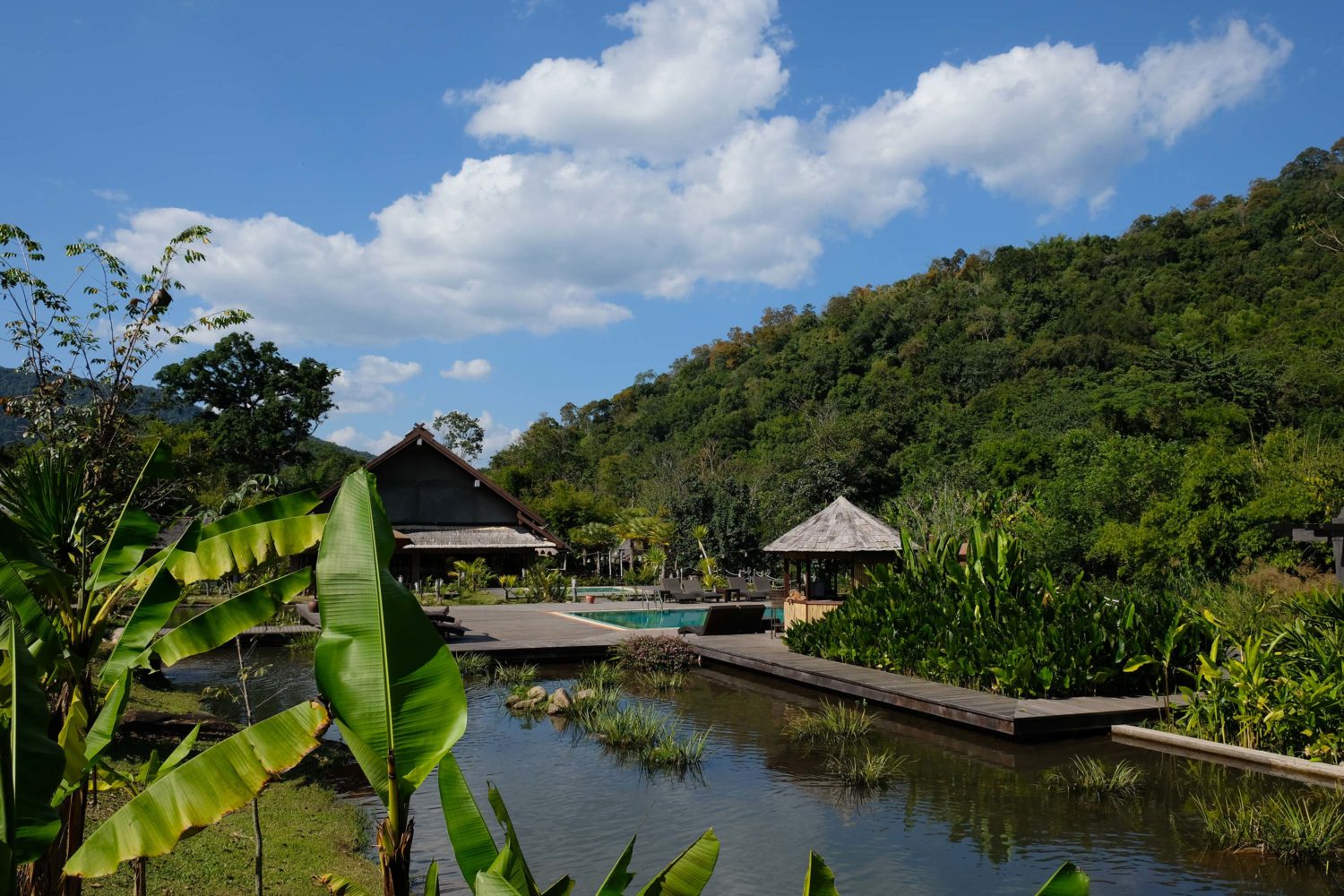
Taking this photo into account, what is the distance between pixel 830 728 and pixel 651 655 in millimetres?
5503

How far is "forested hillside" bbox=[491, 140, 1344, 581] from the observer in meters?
19.5

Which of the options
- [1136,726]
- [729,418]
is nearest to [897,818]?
[1136,726]

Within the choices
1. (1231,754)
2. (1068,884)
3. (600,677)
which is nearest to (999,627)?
(1231,754)

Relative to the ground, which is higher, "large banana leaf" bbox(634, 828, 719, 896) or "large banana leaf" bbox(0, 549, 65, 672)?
"large banana leaf" bbox(0, 549, 65, 672)

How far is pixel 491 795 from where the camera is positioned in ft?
8.29

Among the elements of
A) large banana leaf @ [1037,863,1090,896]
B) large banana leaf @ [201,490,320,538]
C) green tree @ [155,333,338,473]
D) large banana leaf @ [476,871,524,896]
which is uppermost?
green tree @ [155,333,338,473]

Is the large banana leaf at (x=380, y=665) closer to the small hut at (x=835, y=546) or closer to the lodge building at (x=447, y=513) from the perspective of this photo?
the small hut at (x=835, y=546)

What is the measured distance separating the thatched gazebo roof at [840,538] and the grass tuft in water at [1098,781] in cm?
820

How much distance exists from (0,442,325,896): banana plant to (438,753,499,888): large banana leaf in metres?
1.02

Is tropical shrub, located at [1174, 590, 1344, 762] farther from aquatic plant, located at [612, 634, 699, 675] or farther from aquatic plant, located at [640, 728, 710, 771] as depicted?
aquatic plant, located at [612, 634, 699, 675]

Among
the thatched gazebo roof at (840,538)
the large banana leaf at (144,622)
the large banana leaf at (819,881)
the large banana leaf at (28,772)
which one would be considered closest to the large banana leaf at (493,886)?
the large banana leaf at (819,881)

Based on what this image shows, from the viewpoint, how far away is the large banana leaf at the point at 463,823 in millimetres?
2371

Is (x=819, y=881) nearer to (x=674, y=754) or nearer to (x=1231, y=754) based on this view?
(x=674, y=754)

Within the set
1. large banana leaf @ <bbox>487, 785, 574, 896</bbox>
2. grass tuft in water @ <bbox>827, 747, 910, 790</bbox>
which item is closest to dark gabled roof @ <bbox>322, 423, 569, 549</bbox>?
grass tuft in water @ <bbox>827, 747, 910, 790</bbox>
